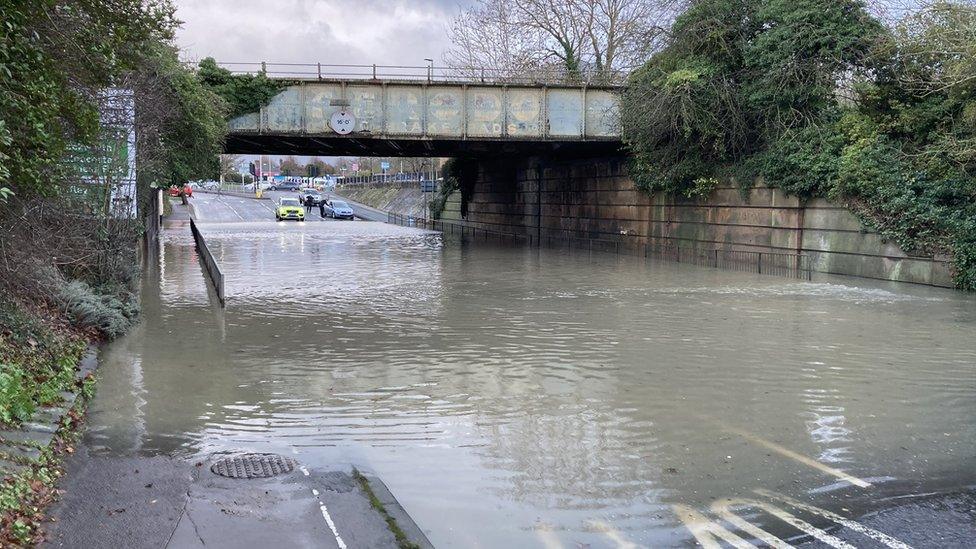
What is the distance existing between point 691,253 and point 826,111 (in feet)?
23.2

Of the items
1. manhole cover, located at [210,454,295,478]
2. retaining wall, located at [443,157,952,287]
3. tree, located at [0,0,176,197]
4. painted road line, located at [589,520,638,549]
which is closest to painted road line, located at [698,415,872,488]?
painted road line, located at [589,520,638,549]

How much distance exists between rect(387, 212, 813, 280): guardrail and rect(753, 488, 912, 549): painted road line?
1845cm

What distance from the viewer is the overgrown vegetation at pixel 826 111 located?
20500 millimetres

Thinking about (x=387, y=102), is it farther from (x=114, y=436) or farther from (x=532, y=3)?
(x=114, y=436)

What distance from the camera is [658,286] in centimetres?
2153

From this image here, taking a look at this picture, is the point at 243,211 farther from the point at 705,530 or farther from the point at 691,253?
the point at 705,530

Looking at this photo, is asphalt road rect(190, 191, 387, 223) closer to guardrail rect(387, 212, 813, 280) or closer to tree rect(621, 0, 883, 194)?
guardrail rect(387, 212, 813, 280)

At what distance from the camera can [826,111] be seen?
24.8 m

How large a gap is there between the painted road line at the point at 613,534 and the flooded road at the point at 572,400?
0.03 metres

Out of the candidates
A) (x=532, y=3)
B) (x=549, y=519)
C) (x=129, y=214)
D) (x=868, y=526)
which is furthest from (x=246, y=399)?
(x=532, y=3)

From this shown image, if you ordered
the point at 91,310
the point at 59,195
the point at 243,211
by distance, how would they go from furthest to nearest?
the point at 243,211 → the point at 91,310 → the point at 59,195

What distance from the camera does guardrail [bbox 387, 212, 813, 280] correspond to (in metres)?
25.1

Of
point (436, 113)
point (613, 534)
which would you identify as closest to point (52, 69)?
point (613, 534)

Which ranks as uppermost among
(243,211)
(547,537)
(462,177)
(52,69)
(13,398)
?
(462,177)
